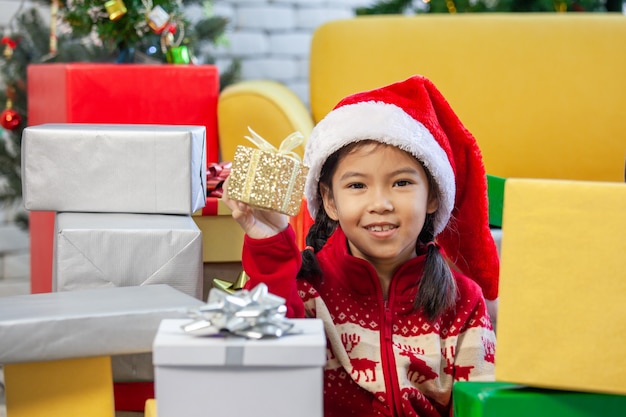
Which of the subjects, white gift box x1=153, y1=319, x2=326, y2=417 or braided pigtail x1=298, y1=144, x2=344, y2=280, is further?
braided pigtail x1=298, y1=144, x2=344, y2=280

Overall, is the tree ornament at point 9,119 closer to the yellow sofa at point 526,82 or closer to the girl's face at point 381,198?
the yellow sofa at point 526,82

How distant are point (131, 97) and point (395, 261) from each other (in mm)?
984

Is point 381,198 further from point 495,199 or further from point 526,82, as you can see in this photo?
point 526,82

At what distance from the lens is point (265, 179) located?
1136mm

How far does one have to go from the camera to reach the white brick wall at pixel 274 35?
3.45 m

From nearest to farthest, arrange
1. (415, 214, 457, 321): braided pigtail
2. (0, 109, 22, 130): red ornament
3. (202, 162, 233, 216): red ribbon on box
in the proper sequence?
(415, 214, 457, 321): braided pigtail, (202, 162, 233, 216): red ribbon on box, (0, 109, 22, 130): red ornament

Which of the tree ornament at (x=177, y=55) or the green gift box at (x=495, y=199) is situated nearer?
the green gift box at (x=495, y=199)

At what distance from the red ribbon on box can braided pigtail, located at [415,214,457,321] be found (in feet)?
1.38

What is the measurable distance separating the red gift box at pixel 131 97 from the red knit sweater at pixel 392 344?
905mm

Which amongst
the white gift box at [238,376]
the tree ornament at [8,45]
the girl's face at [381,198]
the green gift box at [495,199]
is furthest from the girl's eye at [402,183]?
the tree ornament at [8,45]

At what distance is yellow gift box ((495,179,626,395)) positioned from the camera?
0.95 m

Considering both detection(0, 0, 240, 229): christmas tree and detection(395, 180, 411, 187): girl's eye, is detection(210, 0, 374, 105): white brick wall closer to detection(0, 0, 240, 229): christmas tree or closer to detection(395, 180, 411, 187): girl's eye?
detection(0, 0, 240, 229): christmas tree

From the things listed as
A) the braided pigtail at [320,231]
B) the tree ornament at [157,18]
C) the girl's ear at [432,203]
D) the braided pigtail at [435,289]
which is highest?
the tree ornament at [157,18]

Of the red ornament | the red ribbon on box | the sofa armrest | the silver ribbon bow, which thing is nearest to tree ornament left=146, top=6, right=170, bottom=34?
the sofa armrest
